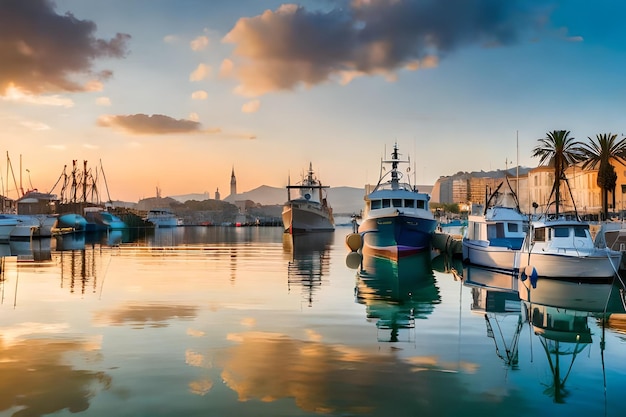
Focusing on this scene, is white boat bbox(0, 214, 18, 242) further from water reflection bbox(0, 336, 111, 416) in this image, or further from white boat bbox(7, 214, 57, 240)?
water reflection bbox(0, 336, 111, 416)

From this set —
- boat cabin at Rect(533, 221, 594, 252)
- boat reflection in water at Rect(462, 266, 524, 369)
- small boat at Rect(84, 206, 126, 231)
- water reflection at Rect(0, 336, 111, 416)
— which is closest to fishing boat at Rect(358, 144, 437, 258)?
boat reflection in water at Rect(462, 266, 524, 369)

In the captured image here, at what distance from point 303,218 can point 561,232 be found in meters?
83.8

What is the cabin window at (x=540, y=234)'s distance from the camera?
30578mm

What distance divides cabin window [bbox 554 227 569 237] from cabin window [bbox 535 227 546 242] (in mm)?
616

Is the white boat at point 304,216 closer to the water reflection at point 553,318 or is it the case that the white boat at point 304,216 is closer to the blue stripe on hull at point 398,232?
the blue stripe on hull at point 398,232

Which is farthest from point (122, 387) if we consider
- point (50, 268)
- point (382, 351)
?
Answer: point (50, 268)

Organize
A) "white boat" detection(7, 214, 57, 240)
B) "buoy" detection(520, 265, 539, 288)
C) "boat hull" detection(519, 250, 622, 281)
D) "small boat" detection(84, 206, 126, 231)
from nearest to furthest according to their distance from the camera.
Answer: "boat hull" detection(519, 250, 622, 281), "buoy" detection(520, 265, 539, 288), "white boat" detection(7, 214, 57, 240), "small boat" detection(84, 206, 126, 231)

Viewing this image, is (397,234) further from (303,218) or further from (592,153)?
(303,218)

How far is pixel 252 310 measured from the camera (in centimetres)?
2109

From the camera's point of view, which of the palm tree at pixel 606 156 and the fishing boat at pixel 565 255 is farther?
the palm tree at pixel 606 156

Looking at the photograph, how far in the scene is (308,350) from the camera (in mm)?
14609

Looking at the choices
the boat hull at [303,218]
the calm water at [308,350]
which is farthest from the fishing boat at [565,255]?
the boat hull at [303,218]

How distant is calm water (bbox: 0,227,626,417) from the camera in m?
10.5

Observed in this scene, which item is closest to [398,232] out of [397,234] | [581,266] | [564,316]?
[397,234]
